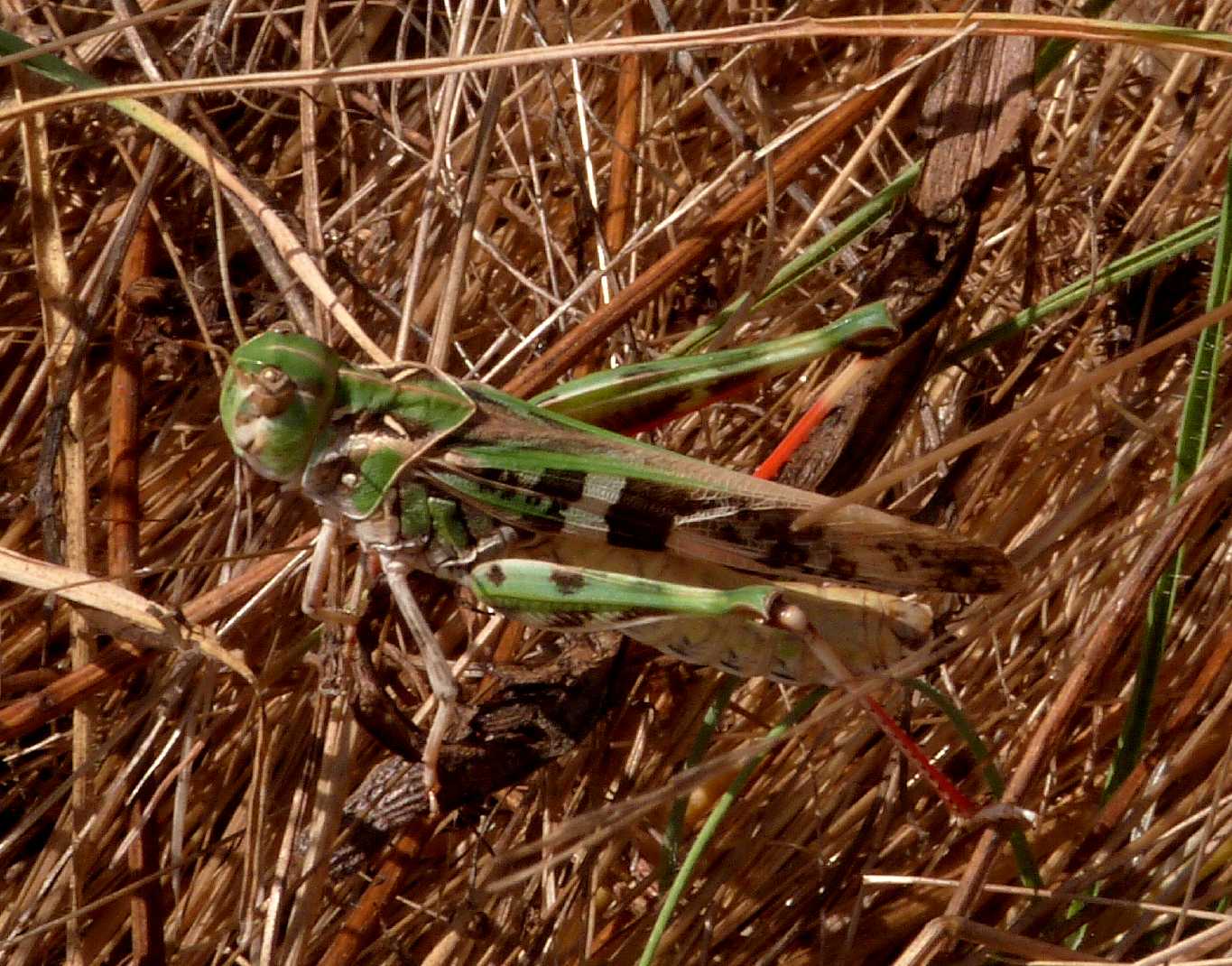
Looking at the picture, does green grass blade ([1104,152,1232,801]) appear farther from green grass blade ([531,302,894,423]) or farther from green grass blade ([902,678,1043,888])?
green grass blade ([531,302,894,423])

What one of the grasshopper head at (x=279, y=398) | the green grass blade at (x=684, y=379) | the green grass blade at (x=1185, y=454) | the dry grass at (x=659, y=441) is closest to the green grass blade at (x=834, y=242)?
the green grass blade at (x=684, y=379)

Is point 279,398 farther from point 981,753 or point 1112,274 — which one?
point 1112,274

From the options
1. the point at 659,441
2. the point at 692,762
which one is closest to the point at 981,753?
the point at 692,762

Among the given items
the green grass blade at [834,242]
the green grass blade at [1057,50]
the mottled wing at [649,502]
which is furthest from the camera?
the green grass blade at [1057,50]

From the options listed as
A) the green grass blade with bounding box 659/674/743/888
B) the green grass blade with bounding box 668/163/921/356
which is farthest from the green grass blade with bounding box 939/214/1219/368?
the green grass blade with bounding box 659/674/743/888

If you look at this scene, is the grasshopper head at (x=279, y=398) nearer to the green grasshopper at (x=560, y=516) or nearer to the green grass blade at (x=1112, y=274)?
the green grasshopper at (x=560, y=516)

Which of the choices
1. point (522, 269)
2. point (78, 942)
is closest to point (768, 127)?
point (522, 269)
